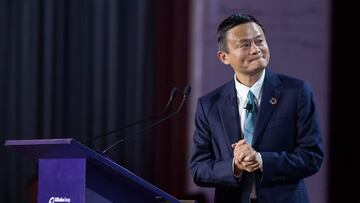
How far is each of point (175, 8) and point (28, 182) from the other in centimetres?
138

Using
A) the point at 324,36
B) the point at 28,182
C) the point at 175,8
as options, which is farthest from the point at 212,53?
the point at 28,182

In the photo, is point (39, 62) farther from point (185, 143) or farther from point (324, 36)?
point (324, 36)

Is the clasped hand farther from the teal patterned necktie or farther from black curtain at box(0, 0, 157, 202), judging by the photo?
black curtain at box(0, 0, 157, 202)

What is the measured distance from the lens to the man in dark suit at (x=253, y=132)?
7.15 feet

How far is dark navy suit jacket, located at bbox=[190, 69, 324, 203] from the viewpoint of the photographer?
7.17 feet

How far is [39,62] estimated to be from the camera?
4.20 metres

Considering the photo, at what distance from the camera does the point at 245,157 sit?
2.12 m

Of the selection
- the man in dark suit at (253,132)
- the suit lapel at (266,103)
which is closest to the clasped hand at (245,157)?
the man in dark suit at (253,132)

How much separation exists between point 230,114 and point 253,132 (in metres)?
0.11

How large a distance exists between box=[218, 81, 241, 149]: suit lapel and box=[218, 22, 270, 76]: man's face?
0.09 meters

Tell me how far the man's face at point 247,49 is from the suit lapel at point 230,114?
87 millimetres

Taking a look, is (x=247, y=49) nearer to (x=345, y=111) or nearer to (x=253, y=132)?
(x=253, y=132)

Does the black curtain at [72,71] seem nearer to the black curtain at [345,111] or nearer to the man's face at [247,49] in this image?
the black curtain at [345,111]

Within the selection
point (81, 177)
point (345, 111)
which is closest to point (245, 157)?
point (81, 177)
